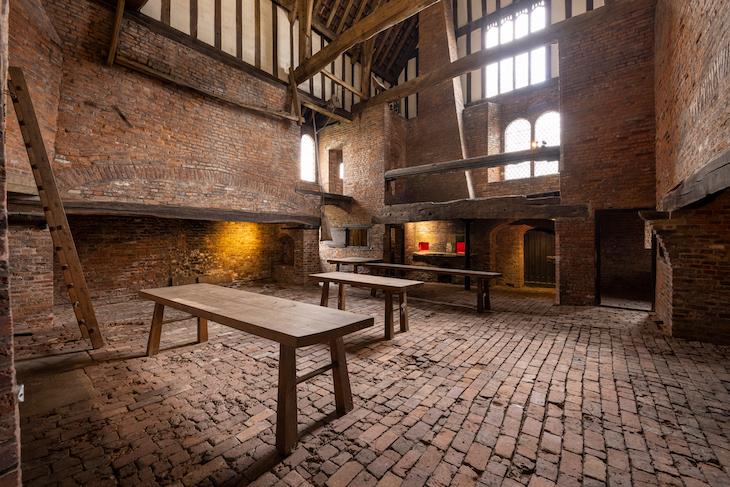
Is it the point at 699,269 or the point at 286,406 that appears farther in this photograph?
the point at 699,269

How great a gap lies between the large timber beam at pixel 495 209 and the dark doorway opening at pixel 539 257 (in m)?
3.49

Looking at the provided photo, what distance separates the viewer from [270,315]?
2.59 meters

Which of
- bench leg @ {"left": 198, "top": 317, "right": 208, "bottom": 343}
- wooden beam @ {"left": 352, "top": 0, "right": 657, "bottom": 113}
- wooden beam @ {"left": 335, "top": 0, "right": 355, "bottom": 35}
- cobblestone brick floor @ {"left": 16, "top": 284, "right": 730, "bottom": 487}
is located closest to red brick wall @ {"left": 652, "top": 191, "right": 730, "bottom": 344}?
cobblestone brick floor @ {"left": 16, "top": 284, "right": 730, "bottom": 487}

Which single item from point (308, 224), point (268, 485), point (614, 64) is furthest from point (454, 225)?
point (268, 485)

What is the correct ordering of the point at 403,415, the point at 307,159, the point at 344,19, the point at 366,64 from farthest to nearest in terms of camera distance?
the point at 307,159 → the point at 366,64 → the point at 344,19 → the point at 403,415

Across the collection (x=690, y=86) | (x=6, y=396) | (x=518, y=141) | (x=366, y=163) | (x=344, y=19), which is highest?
(x=344, y=19)

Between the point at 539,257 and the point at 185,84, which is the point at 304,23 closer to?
the point at 185,84

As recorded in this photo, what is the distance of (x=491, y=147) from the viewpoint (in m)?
10.7

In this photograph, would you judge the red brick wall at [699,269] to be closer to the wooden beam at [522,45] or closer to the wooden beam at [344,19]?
the wooden beam at [522,45]

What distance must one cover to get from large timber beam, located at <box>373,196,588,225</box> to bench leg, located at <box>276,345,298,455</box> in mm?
6253

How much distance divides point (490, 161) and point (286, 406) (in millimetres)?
7693

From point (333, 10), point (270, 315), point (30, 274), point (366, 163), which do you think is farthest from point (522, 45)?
point (30, 274)

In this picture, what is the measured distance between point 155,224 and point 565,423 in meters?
9.47

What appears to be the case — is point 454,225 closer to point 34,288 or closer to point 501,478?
point 501,478
